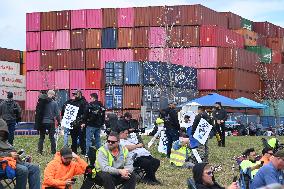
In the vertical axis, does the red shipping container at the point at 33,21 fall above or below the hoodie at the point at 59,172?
above

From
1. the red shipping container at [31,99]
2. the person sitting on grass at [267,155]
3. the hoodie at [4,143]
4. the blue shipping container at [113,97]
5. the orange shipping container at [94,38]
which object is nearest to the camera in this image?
the hoodie at [4,143]

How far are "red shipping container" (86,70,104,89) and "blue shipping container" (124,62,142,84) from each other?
9000 millimetres

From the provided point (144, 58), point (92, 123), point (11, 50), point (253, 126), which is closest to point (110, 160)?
point (92, 123)

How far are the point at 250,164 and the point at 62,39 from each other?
69.8 m

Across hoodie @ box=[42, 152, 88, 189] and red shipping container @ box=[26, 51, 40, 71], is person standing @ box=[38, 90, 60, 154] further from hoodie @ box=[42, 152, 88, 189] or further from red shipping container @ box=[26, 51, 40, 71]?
red shipping container @ box=[26, 51, 40, 71]

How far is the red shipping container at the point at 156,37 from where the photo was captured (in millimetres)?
76250

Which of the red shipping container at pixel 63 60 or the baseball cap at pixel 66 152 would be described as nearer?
the baseball cap at pixel 66 152

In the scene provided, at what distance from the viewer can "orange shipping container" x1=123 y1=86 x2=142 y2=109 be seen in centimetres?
6644

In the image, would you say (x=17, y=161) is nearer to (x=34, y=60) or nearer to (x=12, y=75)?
(x=34, y=60)

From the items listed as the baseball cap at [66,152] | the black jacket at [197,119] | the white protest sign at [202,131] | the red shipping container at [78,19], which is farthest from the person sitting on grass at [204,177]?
the red shipping container at [78,19]

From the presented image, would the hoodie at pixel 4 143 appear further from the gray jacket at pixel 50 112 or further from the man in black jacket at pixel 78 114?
the gray jacket at pixel 50 112

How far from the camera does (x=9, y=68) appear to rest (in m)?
92.1

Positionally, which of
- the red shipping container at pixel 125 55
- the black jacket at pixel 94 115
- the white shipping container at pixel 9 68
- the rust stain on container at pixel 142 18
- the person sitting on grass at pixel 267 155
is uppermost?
the rust stain on container at pixel 142 18

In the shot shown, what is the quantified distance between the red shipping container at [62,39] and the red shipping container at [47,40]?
563mm
